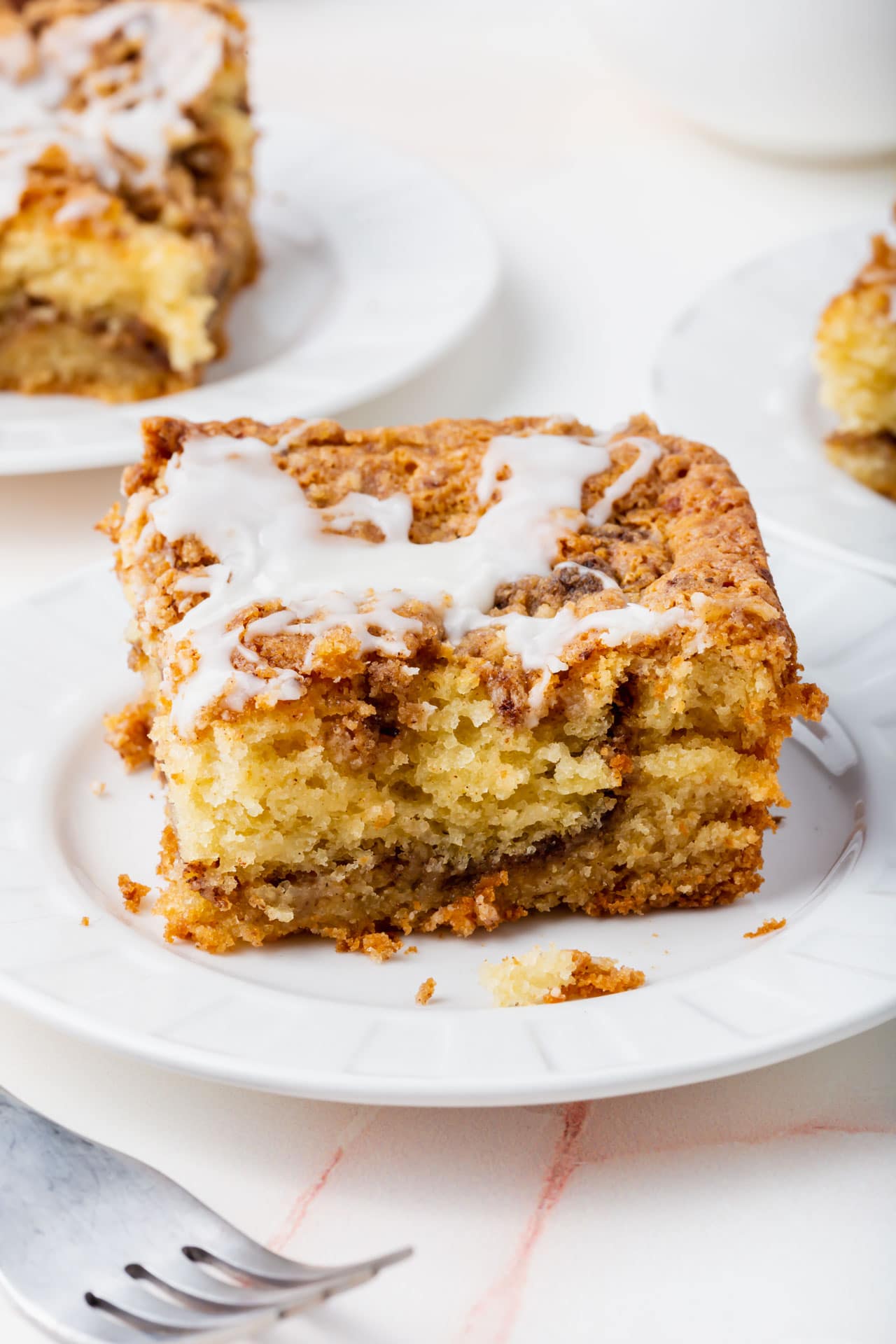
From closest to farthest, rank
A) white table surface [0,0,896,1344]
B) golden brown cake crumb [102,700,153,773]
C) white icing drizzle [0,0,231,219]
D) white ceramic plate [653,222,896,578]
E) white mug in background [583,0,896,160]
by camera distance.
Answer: white table surface [0,0,896,1344], golden brown cake crumb [102,700,153,773], white ceramic plate [653,222,896,578], white icing drizzle [0,0,231,219], white mug in background [583,0,896,160]

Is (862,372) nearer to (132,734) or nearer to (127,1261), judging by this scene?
(132,734)

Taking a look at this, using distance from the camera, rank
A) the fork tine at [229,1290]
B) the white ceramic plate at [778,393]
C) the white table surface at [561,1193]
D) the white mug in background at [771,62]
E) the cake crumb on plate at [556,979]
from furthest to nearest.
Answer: the white mug in background at [771,62]
the white ceramic plate at [778,393]
the cake crumb on plate at [556,979]
the white table surface at [561,1193]
the fork tine at [229,1290]

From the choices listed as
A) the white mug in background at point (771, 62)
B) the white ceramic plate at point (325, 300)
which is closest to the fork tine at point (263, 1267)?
the white ceramic plate at point (325, 300)

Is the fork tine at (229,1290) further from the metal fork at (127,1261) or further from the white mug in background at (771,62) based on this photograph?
Answer: the white mug in background at (771,62)

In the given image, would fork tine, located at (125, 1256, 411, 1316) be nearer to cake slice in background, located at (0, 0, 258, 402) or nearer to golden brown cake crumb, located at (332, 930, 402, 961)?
golden brown cake crumb, located at (332, 930, 402, 961)

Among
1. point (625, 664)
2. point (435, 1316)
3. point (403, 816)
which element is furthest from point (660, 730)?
point (435, 1316)

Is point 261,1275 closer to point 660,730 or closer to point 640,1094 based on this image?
point 640,1094

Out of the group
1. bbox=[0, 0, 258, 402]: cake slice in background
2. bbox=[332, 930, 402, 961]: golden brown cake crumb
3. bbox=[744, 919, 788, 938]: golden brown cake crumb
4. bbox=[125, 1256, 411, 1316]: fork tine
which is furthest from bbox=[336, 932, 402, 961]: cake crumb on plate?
bbox=[0, 0, 258, 402]: cake slice in background
